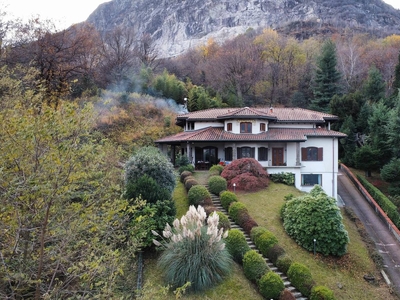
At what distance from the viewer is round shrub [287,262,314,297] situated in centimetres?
1274

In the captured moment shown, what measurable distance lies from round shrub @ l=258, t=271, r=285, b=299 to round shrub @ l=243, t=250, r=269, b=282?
0.48 metres

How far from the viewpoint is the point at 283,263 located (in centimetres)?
1379

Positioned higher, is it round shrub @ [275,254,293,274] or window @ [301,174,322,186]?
window @ [301,174,322,186]

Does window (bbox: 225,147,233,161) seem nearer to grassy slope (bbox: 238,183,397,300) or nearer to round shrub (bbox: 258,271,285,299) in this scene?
grassy slope (bbox: 238,183,397,300)

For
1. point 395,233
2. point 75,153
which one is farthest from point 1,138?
point 395,233

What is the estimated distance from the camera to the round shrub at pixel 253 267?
41.5 feet

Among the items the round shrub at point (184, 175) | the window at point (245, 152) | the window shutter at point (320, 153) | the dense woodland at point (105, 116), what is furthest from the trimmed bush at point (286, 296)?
the window shutter at point (320, 153)

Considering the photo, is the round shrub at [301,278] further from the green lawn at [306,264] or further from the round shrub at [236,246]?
the round shrub at [236,246]

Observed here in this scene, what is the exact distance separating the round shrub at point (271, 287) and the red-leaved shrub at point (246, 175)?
10464 millimetres

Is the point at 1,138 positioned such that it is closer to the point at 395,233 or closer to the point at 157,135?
the point at 395,233

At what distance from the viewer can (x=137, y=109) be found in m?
37.3

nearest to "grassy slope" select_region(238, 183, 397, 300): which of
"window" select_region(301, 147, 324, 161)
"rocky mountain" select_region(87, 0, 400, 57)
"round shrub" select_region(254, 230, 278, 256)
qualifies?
"round shrub" select_region(254, 230, 278, 256)

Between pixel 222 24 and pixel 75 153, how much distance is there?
90.8 meters

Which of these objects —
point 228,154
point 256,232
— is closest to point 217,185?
point 256,232
